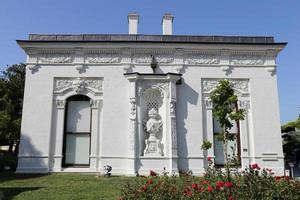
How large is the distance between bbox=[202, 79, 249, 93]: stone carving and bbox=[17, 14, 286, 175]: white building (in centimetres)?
5

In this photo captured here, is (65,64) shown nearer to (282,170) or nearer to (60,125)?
(60,125)

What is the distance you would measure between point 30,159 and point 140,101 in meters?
5.34

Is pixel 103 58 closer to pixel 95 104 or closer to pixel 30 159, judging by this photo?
pixel 95 104

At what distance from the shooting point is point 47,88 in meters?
12.6

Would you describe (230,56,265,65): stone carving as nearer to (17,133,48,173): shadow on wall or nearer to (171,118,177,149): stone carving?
(171,118,177,149): stone carving

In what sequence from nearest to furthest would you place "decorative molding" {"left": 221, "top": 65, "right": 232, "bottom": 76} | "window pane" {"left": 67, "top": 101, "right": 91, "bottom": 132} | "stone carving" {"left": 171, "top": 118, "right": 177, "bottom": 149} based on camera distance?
"stone carving" {"left": 171, "top": 118, "right": 177, "bottom": 149}
"window pane" {"left": 67, "top": 101, "right": 91, "bottom": 132}
"decorative molding" {"left": 221, "top": 65, "right": 232, "bottom": 76}

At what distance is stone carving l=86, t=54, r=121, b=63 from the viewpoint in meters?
12.9

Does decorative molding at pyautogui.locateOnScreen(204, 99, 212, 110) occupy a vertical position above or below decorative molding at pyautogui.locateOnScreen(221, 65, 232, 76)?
below

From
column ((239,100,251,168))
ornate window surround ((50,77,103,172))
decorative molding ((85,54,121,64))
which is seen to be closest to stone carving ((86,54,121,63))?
decorative molding ((85,54,121,64))

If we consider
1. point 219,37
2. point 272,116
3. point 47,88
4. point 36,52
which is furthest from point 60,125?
point 272,116

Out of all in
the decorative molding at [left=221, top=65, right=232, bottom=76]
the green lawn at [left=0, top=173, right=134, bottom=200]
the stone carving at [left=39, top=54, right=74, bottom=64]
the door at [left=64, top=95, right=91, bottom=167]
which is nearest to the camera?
the green lawn at [left=0, top=173, right=134, bottom=200]

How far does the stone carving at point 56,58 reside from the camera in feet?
42.1

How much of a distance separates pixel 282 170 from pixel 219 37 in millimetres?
6597

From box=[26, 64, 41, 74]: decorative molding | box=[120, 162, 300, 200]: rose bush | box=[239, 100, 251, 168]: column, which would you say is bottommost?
box=[120, 162, 300, 200]: rose bush
